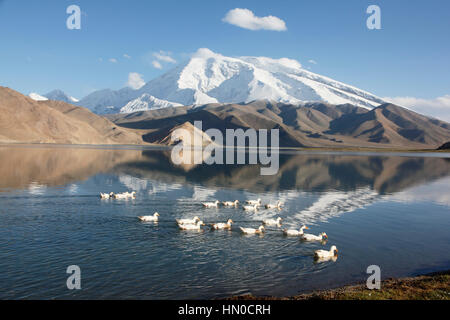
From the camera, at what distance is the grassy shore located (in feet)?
55.1

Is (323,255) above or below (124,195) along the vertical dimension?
below

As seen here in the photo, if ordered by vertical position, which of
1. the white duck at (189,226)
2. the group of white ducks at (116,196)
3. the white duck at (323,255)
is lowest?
the white duck at (323,255)

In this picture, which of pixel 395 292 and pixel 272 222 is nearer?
pixel 395 292

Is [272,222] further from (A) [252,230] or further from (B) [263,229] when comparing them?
(A) [252,230]

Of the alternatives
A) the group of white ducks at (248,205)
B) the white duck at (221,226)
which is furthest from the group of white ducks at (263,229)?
the group of white ducks at (248,205)

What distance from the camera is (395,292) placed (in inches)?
690

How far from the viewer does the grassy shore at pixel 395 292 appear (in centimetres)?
1680

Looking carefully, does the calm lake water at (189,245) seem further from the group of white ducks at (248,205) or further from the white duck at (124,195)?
the white duck at (124,195)

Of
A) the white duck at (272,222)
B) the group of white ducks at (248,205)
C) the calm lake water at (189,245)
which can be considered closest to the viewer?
→ the calm lake water at (189,245)

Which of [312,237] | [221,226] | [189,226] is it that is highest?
[189,226]

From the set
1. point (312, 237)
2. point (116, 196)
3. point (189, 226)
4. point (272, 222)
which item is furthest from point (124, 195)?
point (312, 237)

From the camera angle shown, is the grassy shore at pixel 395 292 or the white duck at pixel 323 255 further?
the white duck at pixel 323 255
